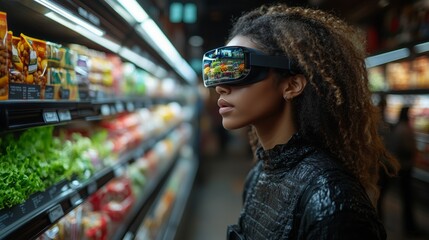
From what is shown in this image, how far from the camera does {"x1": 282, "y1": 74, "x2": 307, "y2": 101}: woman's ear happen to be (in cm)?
131

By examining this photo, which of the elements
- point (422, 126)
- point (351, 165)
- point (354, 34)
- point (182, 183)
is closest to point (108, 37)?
point (354, 34)

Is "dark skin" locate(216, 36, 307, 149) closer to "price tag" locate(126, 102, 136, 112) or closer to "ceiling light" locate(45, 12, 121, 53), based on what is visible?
"ceiling light" locate(45, 12, 121, 53)

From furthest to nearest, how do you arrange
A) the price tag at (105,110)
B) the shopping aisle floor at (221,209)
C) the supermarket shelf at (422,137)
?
1. the supermarket shelf at (422,137)
2. the shopping aisle floor at (221,209)
3. the price tag at (105,110)

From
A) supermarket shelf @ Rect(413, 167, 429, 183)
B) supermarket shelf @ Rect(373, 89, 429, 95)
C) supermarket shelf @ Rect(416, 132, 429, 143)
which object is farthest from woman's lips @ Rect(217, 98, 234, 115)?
supermarket shelf @ Rect(416, 132, 429, 143)

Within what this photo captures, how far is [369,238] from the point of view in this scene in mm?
1013

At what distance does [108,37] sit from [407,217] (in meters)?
3.89

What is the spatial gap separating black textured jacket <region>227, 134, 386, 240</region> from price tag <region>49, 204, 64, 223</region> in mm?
662

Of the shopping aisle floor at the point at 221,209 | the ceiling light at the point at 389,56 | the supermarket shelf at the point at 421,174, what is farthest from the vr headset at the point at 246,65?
the supermarket shelf at the point at 421,174

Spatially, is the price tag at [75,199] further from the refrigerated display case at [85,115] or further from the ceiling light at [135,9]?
the ceiling light at [135,9]

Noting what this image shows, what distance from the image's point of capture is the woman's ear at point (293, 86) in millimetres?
1308

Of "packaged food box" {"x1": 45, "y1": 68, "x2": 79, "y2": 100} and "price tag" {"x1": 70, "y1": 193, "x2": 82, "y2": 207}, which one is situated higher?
"packaged food box" {"x1": 45, "y1": 68, "x2": 79, "y2": 100}

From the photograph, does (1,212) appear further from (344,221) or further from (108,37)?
(108,37)

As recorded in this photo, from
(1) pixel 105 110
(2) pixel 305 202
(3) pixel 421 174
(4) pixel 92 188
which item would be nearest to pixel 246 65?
(2) pixel 305 202

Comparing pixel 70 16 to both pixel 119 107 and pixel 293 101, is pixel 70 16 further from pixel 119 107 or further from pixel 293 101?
pixel 293 101
